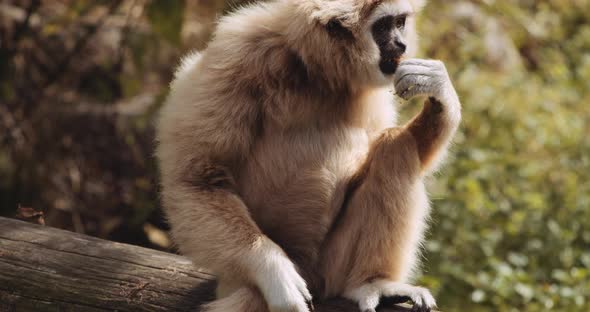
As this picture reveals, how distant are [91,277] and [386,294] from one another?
5.22 feet

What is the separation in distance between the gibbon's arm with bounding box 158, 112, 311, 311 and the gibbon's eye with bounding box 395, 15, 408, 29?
111 cm

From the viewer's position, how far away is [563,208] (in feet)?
21.1

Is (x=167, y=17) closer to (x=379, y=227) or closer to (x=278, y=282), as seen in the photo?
(x=379, y=227)

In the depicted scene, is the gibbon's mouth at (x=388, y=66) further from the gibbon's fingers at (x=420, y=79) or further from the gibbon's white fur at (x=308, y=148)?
the gibbon's fingers at (x=420, y=79)

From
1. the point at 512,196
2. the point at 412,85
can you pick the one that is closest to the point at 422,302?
the point at 412,85

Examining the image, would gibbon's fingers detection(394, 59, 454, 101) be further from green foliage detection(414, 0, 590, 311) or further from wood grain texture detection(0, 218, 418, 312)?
green foliage detection(414, 0, 590, 311)

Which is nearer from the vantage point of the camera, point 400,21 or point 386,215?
point 386,215

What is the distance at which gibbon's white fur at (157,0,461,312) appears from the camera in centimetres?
349

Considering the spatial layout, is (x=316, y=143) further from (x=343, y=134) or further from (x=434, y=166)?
(x=434, y=166)

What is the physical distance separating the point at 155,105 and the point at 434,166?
2768 millimetres

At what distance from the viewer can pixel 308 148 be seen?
3.67 metres

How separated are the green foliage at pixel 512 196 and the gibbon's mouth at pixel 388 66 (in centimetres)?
208

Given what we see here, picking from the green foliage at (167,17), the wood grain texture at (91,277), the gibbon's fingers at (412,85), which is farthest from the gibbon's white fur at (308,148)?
the green foliage at (167,17)

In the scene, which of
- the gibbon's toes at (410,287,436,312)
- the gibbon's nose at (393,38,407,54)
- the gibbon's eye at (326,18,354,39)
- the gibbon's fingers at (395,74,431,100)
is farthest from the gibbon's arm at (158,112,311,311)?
the gibbon's nose at (393,38,407,54)
